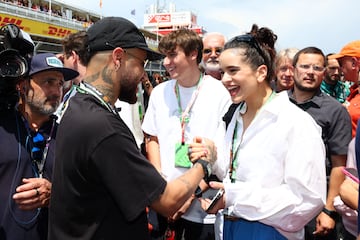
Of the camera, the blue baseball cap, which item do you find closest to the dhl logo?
the blue baseball cap

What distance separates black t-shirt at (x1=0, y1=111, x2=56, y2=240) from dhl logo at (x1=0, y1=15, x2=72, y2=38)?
20.7 m

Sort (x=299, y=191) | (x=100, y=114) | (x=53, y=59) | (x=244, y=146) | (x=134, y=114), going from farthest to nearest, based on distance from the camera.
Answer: (x=134, y=114)
(x=53, y=59)
(x=244, y=146)
(x=299, y=191)
(x=100, y=114)

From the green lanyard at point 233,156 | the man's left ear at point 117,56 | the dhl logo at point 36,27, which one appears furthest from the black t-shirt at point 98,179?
the dhl logo at point 36,27

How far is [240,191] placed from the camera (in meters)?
2.14

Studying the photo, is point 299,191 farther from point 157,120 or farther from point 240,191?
point 157,120

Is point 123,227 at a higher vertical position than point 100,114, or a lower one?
lower

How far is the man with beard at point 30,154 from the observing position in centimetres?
223

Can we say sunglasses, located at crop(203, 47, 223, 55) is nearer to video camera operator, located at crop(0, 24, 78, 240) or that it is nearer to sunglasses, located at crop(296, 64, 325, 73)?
sunglasses, located at crop(296, 64, 325, 73)

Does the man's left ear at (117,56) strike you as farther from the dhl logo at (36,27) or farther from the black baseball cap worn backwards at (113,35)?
the dhl logo at (36,27)

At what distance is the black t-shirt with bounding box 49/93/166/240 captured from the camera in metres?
1.66

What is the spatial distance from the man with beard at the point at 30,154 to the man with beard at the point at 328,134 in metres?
2.12

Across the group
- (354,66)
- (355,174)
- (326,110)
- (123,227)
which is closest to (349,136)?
(326,110)

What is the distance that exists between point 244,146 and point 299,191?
433 mm

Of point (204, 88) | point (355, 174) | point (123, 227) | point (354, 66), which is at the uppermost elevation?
point (354, 66)
